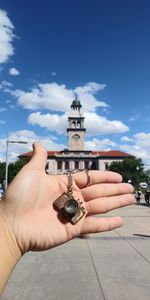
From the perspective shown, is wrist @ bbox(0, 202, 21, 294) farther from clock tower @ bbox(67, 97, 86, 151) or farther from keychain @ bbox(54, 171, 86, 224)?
clock tower @ bbox(67, 97, 86, 151)

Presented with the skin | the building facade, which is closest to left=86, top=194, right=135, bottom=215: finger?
the skin

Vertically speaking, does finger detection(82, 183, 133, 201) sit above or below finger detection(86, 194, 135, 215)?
above

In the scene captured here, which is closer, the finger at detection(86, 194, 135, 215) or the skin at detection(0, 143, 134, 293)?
the skin at detection(0, 143, 134, 293)

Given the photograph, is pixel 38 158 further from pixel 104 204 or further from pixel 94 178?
pixel 104 204

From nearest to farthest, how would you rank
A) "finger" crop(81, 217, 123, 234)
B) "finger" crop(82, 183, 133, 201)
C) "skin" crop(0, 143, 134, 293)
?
"skin" crop(0, 143, 134, 293), "finger" crop(81, 217, 123, 234), "finger" crop(82, 183, 133, 201)

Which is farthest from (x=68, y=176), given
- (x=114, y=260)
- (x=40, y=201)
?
(x=114, y=260)

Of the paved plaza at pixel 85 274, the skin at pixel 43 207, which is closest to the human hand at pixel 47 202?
the skin at pixel 43 207

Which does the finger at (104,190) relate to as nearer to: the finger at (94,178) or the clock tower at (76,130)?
the finger at (94,178)

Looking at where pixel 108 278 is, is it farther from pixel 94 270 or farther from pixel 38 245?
pixel 38 245
